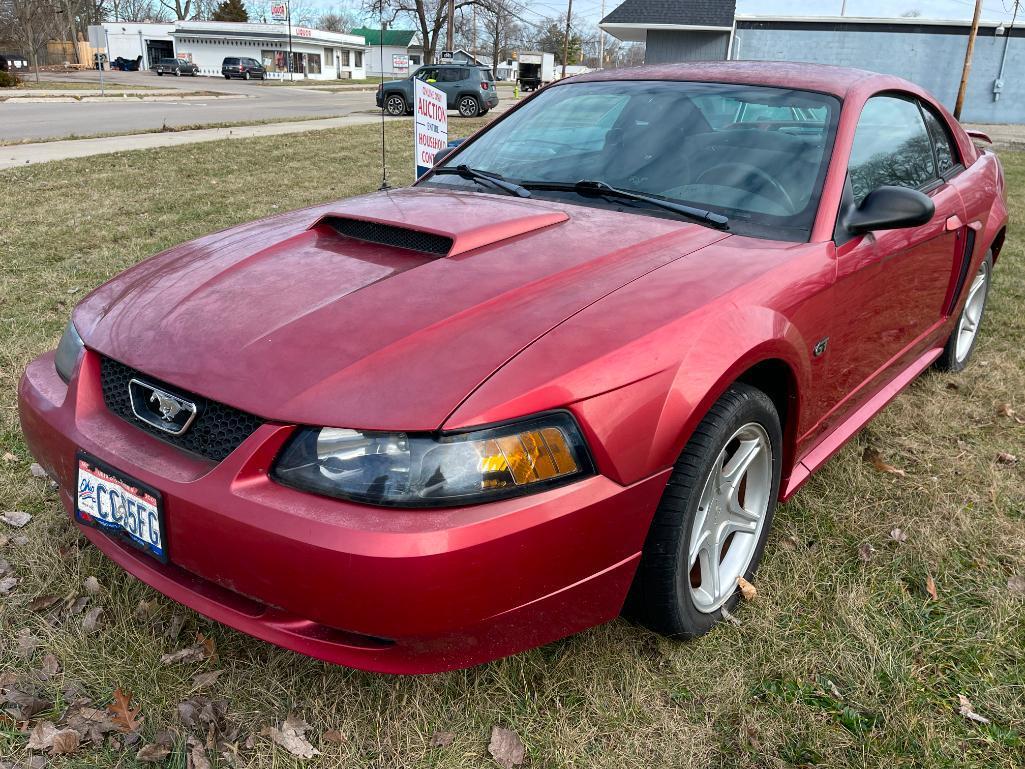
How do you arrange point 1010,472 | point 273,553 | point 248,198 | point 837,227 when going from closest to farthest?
point 273,553, point 837,227, point 1010,472, point 248,198

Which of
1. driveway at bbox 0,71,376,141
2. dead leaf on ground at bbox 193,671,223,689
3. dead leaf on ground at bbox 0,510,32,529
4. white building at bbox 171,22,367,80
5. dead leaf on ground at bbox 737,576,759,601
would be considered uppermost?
white building at bbox 171,22,367,80

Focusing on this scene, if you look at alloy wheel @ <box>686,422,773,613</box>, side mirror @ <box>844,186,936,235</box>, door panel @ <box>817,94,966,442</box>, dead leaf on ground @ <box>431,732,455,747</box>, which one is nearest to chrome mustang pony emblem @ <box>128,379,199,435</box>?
dead leaf on ground @ <box>431,732,455,747</box>

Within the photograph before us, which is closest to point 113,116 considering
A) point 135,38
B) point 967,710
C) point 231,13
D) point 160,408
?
point 160,408

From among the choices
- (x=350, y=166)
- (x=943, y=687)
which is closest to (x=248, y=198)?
(x=350, y=166)

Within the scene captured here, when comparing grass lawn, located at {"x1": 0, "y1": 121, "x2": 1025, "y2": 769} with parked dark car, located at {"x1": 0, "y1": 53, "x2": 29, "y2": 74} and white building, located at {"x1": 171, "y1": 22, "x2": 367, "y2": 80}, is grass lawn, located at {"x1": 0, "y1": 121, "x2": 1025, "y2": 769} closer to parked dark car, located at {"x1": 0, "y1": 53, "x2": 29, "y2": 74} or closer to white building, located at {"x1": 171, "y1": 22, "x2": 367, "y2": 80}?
parked dark car, located at {"x1": 0, "y1": 53, "x2": 29, "y2": 74}

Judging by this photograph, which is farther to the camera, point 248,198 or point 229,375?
point 248,198

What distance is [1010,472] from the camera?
317 cm

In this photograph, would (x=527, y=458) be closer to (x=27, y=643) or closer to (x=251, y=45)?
(x=27, y=643)

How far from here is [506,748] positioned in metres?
1.84

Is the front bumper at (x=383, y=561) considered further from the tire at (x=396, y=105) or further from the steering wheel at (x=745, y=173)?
the tire at (x=396, y=105)

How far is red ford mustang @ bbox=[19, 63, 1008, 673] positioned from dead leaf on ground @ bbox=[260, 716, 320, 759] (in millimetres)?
351

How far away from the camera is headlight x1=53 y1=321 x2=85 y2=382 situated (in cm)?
207

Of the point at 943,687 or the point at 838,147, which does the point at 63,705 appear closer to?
the point at 943,687

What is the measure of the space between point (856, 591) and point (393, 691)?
1410 mm
